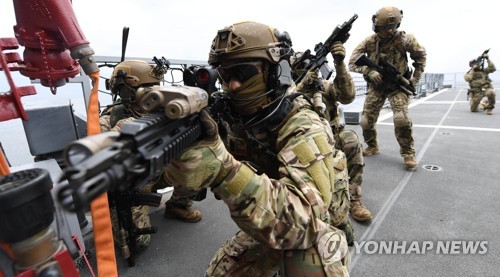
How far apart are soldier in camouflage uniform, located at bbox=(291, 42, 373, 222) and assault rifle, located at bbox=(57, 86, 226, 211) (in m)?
1.92

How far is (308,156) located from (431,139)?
16.1ft

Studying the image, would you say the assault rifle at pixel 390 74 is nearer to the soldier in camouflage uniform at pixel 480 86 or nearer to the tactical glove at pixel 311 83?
the tactical glove at pixel 311 83

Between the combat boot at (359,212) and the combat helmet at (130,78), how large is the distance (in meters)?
2.37

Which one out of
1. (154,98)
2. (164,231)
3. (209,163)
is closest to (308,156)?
(209,163)

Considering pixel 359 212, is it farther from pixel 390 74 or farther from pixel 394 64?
pixel 394 64

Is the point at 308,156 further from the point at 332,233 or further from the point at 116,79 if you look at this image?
the point at 116,79

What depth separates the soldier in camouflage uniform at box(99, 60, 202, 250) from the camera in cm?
229

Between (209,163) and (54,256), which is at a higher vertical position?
(209,163)

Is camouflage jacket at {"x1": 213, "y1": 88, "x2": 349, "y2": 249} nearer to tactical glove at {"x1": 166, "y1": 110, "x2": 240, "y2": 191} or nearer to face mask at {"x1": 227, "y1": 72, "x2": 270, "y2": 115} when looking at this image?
tactical glove at {"x1": 166, "y1": 110, "x2": 240, "y2": 191}

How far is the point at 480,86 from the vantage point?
7.69 m

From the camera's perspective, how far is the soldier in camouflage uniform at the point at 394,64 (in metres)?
3.59

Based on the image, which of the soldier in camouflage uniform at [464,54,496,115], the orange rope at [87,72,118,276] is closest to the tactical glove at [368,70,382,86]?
the orange rope at [87,72,118,276]

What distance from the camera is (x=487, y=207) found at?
256 centimetres

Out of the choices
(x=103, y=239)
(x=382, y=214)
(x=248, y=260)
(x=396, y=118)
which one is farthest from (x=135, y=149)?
(x=396, y=118)
